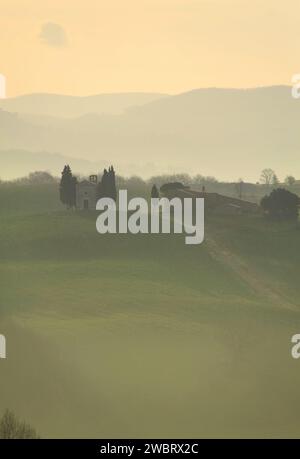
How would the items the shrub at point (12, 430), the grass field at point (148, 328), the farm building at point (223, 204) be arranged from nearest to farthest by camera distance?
the shrub at point (12, 430), the grass field at point (148, 328), the farm building at point (223, 204)

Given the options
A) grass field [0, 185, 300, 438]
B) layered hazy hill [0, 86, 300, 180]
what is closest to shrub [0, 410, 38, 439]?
grass field [0, 185, 300, 438]

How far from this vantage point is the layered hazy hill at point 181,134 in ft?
496

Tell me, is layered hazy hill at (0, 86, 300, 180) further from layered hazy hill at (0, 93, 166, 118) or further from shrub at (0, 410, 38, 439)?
shrub at (0, 410, 38, 439)

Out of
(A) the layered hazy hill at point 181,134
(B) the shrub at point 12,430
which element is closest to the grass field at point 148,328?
(B) the shrub at point 12,430

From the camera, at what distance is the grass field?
7019 cm

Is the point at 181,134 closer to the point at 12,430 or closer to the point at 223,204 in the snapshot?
the point at 223,204

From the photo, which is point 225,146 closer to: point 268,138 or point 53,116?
point 268,138

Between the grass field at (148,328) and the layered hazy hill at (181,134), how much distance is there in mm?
37888

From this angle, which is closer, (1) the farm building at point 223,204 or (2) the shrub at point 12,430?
(2) the shrub at point 12,430

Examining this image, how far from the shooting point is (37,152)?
15838cm

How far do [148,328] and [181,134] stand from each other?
96.6 meters

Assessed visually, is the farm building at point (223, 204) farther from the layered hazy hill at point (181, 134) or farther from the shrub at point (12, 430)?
the shrub at point (12, 430)

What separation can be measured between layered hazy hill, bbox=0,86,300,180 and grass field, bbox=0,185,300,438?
3789 centimetres
